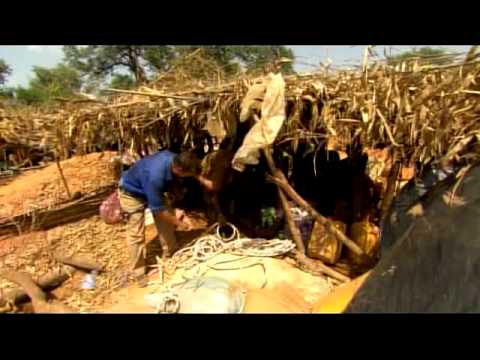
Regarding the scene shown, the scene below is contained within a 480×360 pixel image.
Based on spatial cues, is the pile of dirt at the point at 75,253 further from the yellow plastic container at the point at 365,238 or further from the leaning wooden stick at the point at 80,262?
the yellow plastic container at the point at 365,238

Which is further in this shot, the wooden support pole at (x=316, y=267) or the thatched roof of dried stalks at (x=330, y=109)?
the wooden support pole at (x=316, y=267)

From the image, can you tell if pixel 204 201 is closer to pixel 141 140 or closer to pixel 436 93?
pixel 141 140

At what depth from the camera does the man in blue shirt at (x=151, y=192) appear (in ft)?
17.2

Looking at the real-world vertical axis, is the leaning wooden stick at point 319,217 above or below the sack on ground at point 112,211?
above

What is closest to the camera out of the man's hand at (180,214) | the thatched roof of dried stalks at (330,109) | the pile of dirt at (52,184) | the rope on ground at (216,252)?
the thatched roof of dried stalks at (330,109)

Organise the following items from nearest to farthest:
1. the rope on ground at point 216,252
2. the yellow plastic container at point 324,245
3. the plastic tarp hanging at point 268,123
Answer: the plastic tarp hanging at point 268,123, the rope on ground at point 216,252, the yellow plastic container at point 324,245

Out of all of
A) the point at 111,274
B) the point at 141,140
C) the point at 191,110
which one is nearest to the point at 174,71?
the point at 141,140

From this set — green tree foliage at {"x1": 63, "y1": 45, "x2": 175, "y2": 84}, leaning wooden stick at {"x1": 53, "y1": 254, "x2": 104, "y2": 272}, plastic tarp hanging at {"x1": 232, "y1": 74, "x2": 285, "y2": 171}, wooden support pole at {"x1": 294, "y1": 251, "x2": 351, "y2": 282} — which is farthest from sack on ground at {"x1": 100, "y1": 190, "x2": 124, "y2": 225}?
green tree foliage at {"x1": 63, "y1": 45, "x2": 175, "y2": 84}

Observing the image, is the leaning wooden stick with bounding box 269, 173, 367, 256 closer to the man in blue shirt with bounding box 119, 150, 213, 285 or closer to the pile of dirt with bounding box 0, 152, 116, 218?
the man in blue shirt with bounding box 119, 150, 213, 285

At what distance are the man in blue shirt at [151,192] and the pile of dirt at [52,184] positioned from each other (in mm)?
2857

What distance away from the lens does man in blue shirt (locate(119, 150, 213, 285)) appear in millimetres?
5230

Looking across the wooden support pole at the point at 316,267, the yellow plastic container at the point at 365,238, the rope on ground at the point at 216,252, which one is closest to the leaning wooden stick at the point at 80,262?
the rope on ground at the point at 216,252

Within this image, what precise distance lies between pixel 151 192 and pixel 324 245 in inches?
85.3

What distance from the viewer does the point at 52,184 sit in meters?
9.84
